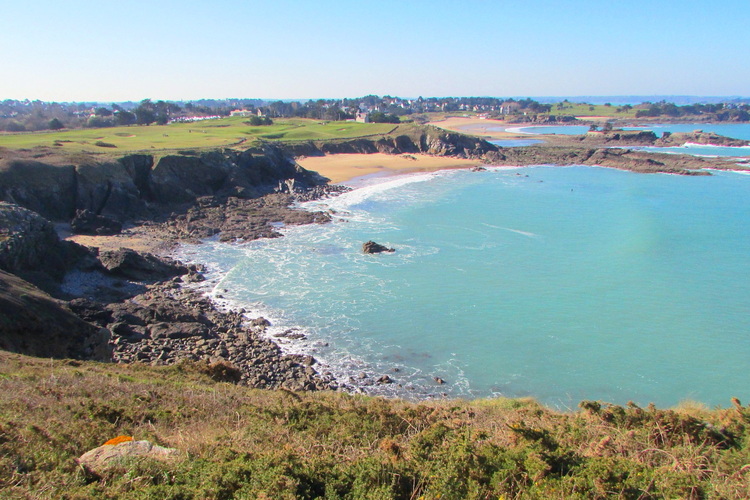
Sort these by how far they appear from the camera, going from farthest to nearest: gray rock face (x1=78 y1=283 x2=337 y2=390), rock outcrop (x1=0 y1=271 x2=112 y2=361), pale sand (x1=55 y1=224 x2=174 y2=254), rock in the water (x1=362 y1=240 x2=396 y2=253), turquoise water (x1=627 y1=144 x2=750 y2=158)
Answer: turquoise water (x1=627 y1=144 x2=750 y2=158) → rock in the water (x1=362 y1=240 x2=396 y2=253) → pale sand (x1=55 y1=224 x2=174 y2=254) → gray rock face (x1=78 y1=283 x2=337 y2=390) → rock outcrop (x1=0 y1=271 x2=112 y2=361)

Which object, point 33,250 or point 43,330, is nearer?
point 43,330

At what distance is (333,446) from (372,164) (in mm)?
50705

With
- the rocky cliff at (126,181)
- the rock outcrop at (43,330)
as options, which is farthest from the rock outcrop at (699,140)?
the rock outcrop at (43,330)

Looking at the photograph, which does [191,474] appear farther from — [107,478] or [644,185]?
[644,185]

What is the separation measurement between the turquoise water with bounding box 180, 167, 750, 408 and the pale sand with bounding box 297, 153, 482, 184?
15.1 m

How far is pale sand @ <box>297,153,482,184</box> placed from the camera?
168 ft

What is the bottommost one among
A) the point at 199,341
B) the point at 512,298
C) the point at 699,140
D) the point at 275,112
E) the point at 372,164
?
the point at 512,298

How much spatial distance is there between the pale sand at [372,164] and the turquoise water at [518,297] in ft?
49.5

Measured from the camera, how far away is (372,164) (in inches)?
2215

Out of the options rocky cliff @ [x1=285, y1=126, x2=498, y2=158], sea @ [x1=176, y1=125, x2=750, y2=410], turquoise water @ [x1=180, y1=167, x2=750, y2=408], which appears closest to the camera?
sea @ [x1=176, y1=125, x2=750, y2=410]

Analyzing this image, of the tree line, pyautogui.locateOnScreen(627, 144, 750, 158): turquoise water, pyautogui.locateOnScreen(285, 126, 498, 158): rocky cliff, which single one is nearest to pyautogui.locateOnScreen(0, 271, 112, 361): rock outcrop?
pyautogui.locateOnScreen(285, 126, 498, 158): rocky cliff

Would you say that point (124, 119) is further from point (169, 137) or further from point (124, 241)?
point (124, 241)

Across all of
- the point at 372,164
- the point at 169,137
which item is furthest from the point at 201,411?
the point at 372,164

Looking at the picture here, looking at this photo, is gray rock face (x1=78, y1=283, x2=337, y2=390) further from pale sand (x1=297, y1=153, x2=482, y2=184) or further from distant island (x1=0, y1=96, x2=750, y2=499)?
pale sand (x1=297, y1=153, x2=482, y2=184)
